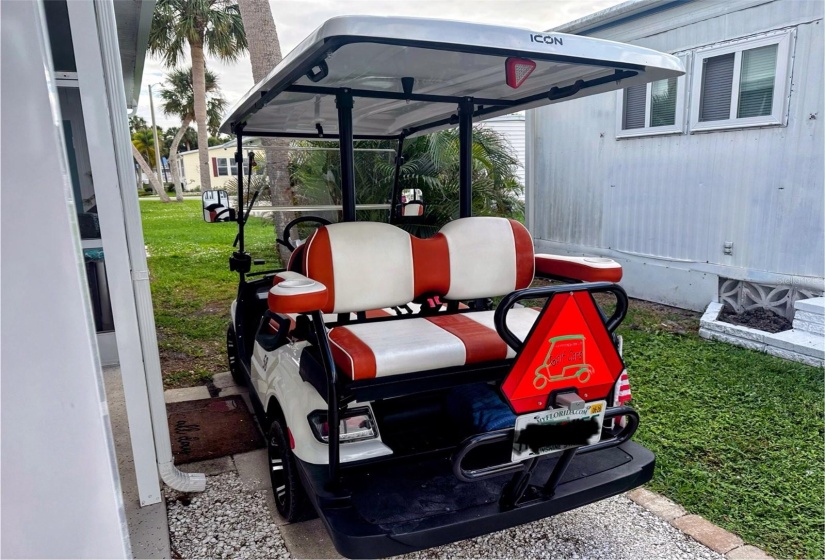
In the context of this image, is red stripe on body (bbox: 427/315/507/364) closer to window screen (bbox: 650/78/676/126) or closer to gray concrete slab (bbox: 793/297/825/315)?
gray concrete slab (bbox: 793/297/825/315)

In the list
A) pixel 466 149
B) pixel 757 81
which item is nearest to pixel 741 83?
pixel 757 81

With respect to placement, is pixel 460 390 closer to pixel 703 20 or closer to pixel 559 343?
pixel 559 343

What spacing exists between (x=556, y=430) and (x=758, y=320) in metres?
4.53

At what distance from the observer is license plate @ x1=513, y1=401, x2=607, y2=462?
1.83 meters

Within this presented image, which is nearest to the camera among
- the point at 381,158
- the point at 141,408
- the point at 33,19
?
the point at 33,19

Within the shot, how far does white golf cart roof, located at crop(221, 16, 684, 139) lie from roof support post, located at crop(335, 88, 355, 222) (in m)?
0.05

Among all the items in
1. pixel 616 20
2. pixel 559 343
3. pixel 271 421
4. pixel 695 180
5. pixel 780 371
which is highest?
pixel 616 20

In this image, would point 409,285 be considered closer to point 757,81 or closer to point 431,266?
point 431,266

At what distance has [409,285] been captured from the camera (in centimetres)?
272

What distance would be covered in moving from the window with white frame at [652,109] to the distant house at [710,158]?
14 mm

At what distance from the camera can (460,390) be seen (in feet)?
8.35

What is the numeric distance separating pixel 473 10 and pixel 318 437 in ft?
10.8

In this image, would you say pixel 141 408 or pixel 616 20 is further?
pixel 616 20

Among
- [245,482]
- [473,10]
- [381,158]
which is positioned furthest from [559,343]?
[381,158]
